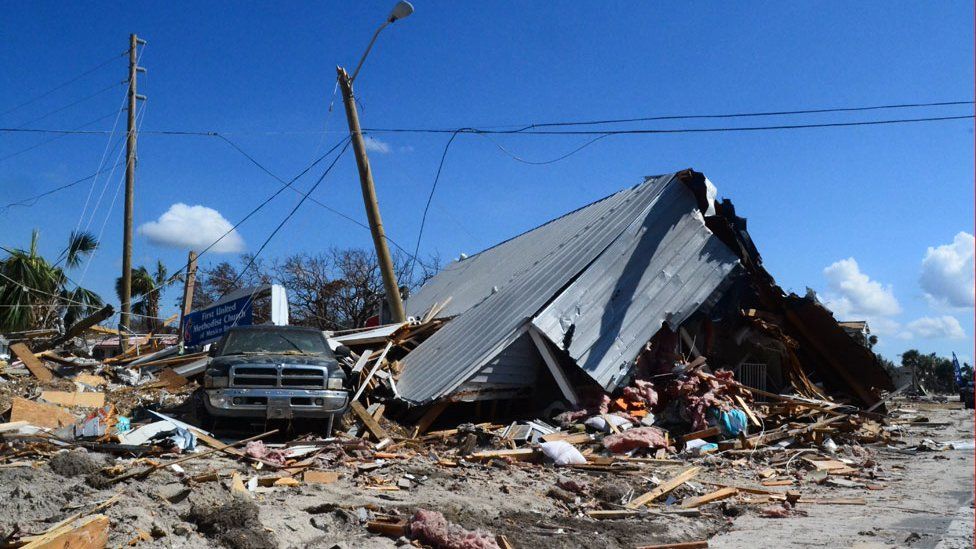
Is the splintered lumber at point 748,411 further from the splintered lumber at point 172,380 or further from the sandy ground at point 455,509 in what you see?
the splintered lumber at point 172,380

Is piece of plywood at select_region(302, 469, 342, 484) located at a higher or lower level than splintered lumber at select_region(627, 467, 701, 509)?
higher

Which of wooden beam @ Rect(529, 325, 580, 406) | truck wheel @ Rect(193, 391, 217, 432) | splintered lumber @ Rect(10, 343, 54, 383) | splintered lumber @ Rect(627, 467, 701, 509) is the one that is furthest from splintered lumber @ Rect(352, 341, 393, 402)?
splintered lumber @ Rect(10, 343, 54, 383)

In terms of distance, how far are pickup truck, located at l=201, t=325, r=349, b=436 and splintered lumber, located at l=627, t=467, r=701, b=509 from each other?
5.27 meters

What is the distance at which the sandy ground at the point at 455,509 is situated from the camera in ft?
20.1

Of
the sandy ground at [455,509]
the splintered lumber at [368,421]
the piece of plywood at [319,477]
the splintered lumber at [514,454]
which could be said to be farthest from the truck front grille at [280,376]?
the piece of plywood at [319,477]

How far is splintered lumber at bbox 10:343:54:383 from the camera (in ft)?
53.5

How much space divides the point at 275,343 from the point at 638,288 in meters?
7.58

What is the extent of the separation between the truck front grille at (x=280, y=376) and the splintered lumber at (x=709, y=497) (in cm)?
602

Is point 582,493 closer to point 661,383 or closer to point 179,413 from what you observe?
point 661,383

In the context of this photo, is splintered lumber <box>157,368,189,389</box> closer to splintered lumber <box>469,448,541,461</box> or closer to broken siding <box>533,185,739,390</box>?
broken siding <box>533,185,739,390</box>

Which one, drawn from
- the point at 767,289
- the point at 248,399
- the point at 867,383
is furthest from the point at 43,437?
the point at 867,383

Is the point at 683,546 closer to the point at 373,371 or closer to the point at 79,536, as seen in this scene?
the point at 79,536

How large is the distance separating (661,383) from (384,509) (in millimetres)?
9029

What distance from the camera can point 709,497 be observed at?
894 cm
